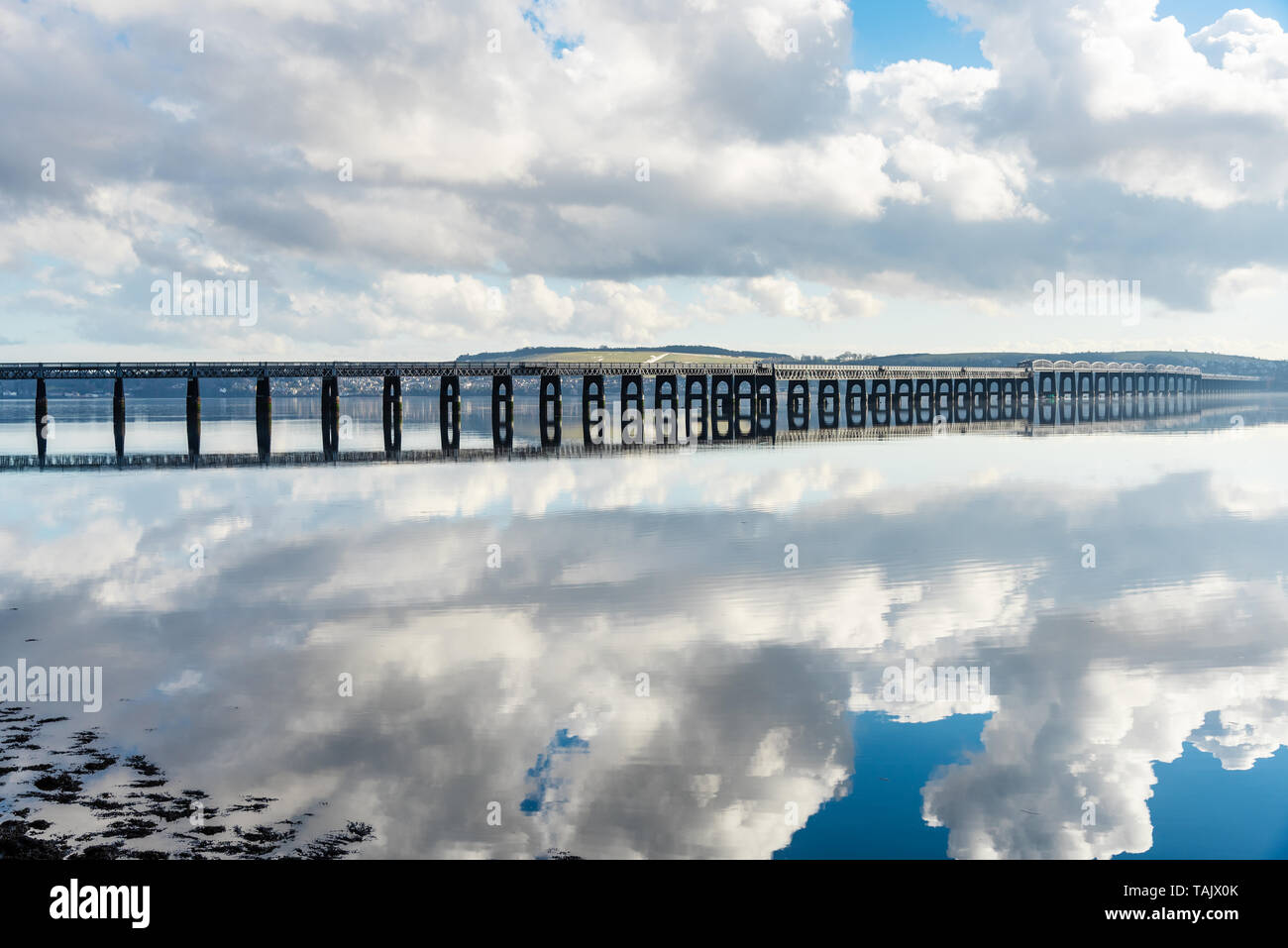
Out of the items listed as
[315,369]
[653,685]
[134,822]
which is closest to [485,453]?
[315,369]

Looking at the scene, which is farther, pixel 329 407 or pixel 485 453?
pixel 329 407

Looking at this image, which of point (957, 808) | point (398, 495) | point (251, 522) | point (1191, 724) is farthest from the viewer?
point (398, 495)

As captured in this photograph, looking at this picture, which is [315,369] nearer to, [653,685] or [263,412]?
[263,412]

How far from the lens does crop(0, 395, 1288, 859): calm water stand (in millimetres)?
12281

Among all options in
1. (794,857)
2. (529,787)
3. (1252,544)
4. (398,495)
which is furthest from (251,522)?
(1252,544)

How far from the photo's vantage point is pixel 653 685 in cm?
1761

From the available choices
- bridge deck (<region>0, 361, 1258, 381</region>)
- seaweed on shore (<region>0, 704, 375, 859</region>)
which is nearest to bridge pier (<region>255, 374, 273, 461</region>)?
bridge deck (<region>0, 361, 1258, 381</region>)

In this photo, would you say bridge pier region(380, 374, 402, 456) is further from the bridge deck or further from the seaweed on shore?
the seaweed on shore

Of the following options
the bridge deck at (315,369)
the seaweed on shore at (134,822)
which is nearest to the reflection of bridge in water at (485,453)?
the bridge deck at (315,369)

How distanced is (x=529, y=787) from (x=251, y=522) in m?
29.8

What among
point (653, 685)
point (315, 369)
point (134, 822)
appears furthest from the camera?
point (315, 369)
